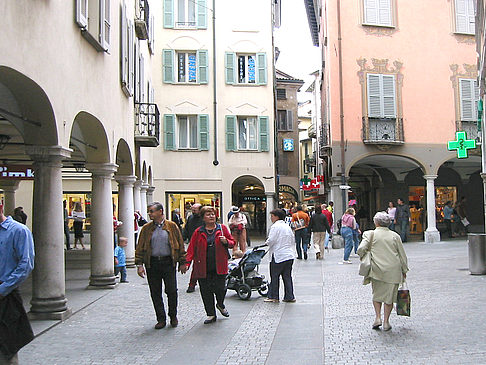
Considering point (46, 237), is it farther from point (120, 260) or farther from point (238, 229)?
point (238, 229)

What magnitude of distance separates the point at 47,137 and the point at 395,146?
19.6m

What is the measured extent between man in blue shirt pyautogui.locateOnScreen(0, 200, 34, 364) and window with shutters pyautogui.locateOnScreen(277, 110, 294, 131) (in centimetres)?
4511

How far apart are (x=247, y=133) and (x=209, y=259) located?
2124 centimetres

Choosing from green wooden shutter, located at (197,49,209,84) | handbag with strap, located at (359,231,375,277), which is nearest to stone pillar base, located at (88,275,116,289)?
handbag with strap, located at (359,231,375,277)

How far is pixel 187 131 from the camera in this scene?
29.4m

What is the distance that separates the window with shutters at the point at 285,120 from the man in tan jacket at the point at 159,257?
4211 cm

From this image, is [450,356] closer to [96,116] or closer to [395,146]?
[96,116]

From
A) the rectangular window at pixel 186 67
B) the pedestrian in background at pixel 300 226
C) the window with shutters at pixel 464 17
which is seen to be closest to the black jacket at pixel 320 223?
the pedestrian in background at pixel 300 226

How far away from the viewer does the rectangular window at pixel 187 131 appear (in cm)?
2936

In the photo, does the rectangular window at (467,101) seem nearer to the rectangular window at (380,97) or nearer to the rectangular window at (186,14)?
the rectangular window at (380,97)

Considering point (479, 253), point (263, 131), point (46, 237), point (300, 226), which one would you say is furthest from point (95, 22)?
point (263, 131)

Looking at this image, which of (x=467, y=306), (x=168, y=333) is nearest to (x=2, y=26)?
(x=168, y=333)

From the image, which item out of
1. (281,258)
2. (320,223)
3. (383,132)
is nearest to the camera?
(281,258)

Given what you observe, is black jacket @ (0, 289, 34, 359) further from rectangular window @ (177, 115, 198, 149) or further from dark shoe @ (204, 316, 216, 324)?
rectangular window @ (177, 115, 198, 149)
